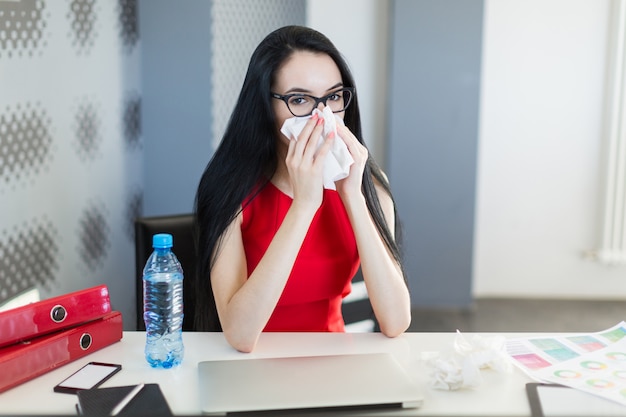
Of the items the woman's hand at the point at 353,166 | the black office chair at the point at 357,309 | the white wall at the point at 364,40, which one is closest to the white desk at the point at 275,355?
the woman's hand at the point at 353,166

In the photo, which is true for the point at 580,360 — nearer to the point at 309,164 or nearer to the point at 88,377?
the point at 309,164

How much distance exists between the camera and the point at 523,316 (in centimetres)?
347

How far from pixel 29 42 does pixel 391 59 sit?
1836 millimetres

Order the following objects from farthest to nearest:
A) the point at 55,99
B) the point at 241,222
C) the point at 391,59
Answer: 1. the point at 391,59
2. the point at 55,99
3. the point at 241,222

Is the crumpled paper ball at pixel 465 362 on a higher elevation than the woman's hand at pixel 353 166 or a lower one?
lower

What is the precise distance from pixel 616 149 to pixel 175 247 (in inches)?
104

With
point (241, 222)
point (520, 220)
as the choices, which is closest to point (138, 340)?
point (241, 222)

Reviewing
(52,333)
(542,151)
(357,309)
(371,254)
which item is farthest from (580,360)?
(542,151)

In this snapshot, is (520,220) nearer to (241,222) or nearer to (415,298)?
(415,298)

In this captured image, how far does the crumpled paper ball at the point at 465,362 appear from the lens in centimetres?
112

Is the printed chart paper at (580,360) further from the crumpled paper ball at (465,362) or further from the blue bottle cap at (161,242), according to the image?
the blue bottle cap at (161,242)

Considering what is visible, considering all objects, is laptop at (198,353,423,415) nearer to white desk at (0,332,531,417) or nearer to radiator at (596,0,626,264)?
white desk at (0,332,531,417)

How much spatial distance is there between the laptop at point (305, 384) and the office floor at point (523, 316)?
2134mm

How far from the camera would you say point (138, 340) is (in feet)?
4.49
